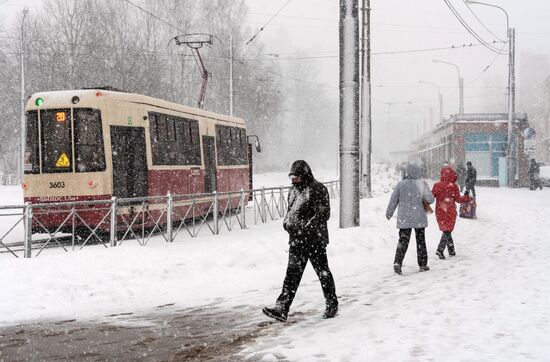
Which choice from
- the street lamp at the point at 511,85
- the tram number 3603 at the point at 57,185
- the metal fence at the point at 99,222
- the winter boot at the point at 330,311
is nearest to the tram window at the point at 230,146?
the metal fence at the point at 99,222

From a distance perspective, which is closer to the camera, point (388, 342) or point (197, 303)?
point (388, 342)

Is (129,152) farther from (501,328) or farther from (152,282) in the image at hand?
(501,328)

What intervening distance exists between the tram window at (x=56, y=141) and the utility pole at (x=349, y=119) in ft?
20.6

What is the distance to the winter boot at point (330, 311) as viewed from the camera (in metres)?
6.78

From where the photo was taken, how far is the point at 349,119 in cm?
1329

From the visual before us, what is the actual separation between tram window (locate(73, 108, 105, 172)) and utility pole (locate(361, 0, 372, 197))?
428 inches

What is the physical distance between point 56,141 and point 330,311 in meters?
9.52

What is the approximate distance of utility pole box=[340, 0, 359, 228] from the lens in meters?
13.2

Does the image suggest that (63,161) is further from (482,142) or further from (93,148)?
(482,142)

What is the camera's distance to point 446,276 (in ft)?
30.5

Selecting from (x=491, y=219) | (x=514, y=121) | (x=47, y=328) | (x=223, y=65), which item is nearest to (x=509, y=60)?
(x=514, y=121)

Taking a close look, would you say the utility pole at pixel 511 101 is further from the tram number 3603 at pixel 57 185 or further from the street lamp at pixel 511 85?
the tram number 3603 at pixel 57 185

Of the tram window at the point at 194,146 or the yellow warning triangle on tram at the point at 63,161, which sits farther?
the tram window at the point at 194,146

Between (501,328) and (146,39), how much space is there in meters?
40.7
